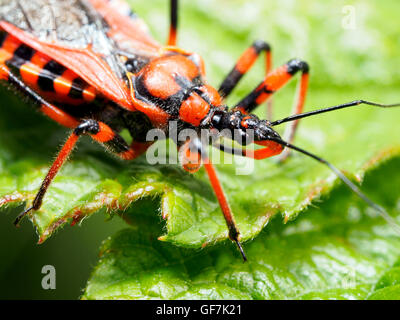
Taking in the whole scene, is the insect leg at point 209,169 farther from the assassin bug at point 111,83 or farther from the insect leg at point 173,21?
the insect leg at point 173,21

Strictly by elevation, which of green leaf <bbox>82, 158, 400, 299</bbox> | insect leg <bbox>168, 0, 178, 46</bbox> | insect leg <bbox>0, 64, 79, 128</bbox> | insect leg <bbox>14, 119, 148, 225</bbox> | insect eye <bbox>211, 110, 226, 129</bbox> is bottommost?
green leaf <bbox>82, 158, 400, 299</bbox>

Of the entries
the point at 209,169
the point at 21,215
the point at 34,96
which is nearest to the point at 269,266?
the point at 209,169

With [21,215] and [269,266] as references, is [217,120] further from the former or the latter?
[21,215]

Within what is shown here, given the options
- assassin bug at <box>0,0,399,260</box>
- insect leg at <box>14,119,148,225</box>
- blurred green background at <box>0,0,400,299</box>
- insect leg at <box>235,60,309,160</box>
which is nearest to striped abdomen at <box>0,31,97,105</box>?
assassin bug at <box>0,0,399,260</box>

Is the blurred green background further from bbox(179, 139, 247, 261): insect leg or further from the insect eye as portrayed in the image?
bbox(179, 139, 247, 261): insect leg

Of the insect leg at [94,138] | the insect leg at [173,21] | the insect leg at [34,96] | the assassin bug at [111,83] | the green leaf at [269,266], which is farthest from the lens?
the insect leg at [173,21]

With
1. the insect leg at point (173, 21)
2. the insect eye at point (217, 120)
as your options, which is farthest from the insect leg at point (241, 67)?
the insect leg at point (173, 21)

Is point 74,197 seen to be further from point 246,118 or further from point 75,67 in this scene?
point 246,118

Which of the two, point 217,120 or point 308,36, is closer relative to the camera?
point 217,120
